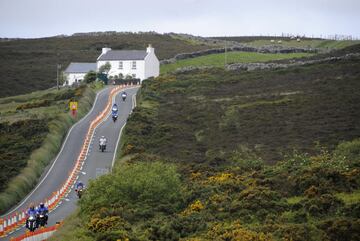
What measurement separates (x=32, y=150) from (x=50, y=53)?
104699 mm

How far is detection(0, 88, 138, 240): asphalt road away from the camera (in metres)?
45.2

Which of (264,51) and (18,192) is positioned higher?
(264,51)

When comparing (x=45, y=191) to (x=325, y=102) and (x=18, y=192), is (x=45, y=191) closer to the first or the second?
(x=18, y=192)

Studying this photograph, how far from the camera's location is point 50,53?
6329 inches

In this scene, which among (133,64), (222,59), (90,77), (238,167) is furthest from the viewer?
(222,59)

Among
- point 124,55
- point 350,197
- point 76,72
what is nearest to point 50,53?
point 76,72

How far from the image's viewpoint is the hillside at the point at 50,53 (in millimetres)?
132087

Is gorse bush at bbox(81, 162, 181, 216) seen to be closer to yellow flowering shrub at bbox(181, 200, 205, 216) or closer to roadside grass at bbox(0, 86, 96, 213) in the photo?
yellow flowering shrub at bbox(181, 200, 205, 216)

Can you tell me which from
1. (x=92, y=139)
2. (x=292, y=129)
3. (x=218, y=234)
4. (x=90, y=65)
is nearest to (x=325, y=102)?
(x=292, y=129)

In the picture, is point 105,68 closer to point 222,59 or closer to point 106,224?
point 222,59

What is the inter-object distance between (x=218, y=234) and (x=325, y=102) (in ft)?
142

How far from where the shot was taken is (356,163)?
38344 millimetres

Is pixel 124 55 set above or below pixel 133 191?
above

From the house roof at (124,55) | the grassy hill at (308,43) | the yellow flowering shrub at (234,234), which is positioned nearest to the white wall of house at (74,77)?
the house roof at (124,55)
